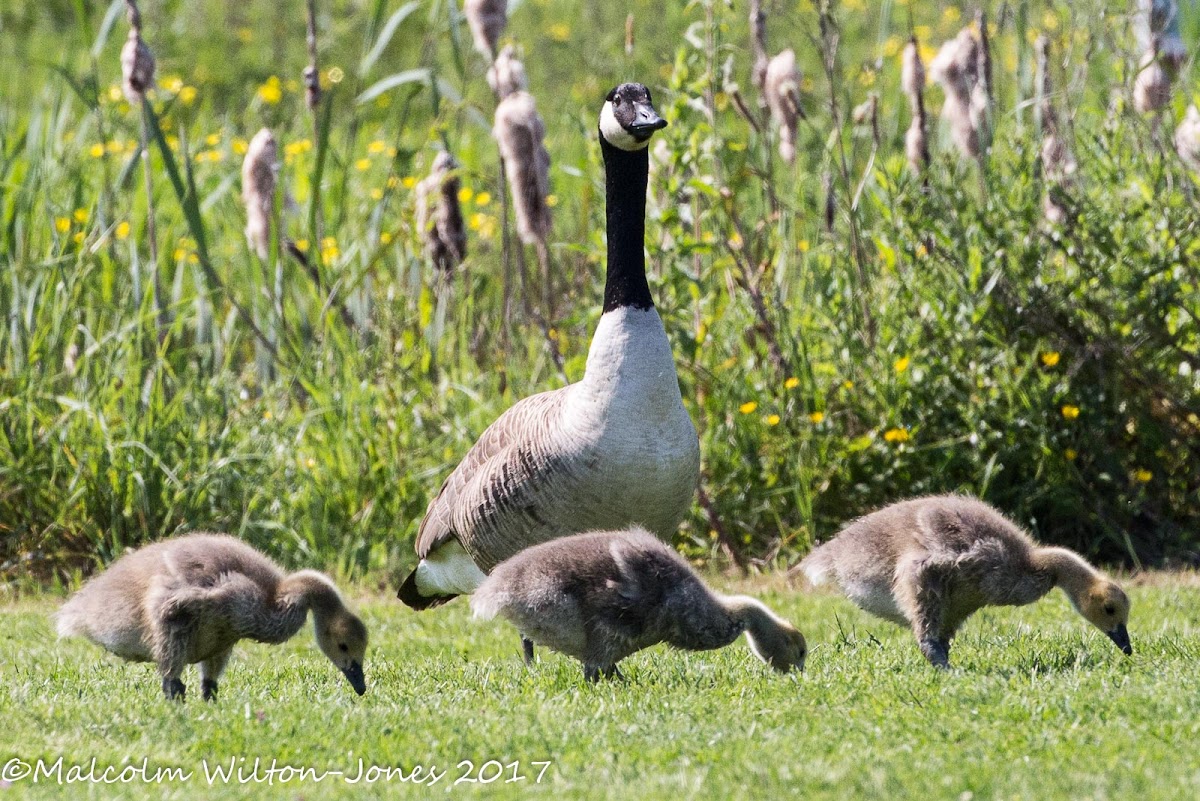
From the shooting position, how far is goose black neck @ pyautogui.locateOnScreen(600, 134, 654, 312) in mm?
6473

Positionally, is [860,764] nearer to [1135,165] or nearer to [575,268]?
[1135,165]

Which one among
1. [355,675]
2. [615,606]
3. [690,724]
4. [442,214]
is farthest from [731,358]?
[690,724]

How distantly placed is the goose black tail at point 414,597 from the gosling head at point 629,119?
7.17 feet

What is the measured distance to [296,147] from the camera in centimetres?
1215

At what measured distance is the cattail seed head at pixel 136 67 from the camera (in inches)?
311

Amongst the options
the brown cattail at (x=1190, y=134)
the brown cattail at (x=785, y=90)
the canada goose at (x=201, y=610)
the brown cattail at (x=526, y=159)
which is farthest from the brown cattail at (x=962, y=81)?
the canada goose at (x=201, y=610)

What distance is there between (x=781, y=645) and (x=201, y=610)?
6.41ft

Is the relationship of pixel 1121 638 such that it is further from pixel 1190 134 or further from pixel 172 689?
pixel 1190 134

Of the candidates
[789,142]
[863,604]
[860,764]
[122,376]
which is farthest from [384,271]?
[860,764]

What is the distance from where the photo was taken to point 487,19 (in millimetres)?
8195

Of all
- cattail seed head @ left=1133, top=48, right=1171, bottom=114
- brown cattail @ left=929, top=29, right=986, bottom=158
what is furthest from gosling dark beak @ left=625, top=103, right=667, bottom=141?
cattail seed head @ left=1133, top=48, right=1171, bottom=114

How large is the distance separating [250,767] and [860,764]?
5.37 ft

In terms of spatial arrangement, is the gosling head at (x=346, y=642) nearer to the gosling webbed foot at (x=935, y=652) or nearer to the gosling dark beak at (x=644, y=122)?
the gosling webbed foot at (x=935, y=652)

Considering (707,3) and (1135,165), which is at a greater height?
(707,3)
